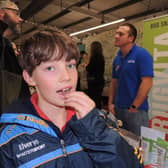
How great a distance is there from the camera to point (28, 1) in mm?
6477

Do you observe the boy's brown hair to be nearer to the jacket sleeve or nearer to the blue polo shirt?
the jacket sleeve

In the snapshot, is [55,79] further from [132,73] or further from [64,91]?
[132,73]

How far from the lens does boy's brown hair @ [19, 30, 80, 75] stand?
0.81m

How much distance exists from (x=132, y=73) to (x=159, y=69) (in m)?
0.98

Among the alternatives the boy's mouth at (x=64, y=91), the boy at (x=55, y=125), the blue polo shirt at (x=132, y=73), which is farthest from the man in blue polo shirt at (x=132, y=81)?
the boy's mouth at (x=64, y=91)

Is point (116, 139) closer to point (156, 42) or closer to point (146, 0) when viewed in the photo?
point (156, 42)

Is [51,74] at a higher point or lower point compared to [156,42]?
lower

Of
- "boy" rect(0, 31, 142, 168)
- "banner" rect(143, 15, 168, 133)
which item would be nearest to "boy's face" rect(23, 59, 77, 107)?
"boy" rect(0, 31, 142, 168)

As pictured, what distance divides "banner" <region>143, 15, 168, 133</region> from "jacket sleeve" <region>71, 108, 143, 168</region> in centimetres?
239

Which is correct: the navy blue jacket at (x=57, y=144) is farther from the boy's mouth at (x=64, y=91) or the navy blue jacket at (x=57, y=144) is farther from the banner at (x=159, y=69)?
the banner at (x=159, y=69)

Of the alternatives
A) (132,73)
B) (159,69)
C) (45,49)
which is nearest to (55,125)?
(45,49)

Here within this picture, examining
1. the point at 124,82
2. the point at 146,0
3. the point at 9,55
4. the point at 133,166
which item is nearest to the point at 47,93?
the point at 133,166

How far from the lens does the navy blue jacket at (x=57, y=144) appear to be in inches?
27.6

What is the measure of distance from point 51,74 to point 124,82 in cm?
157
